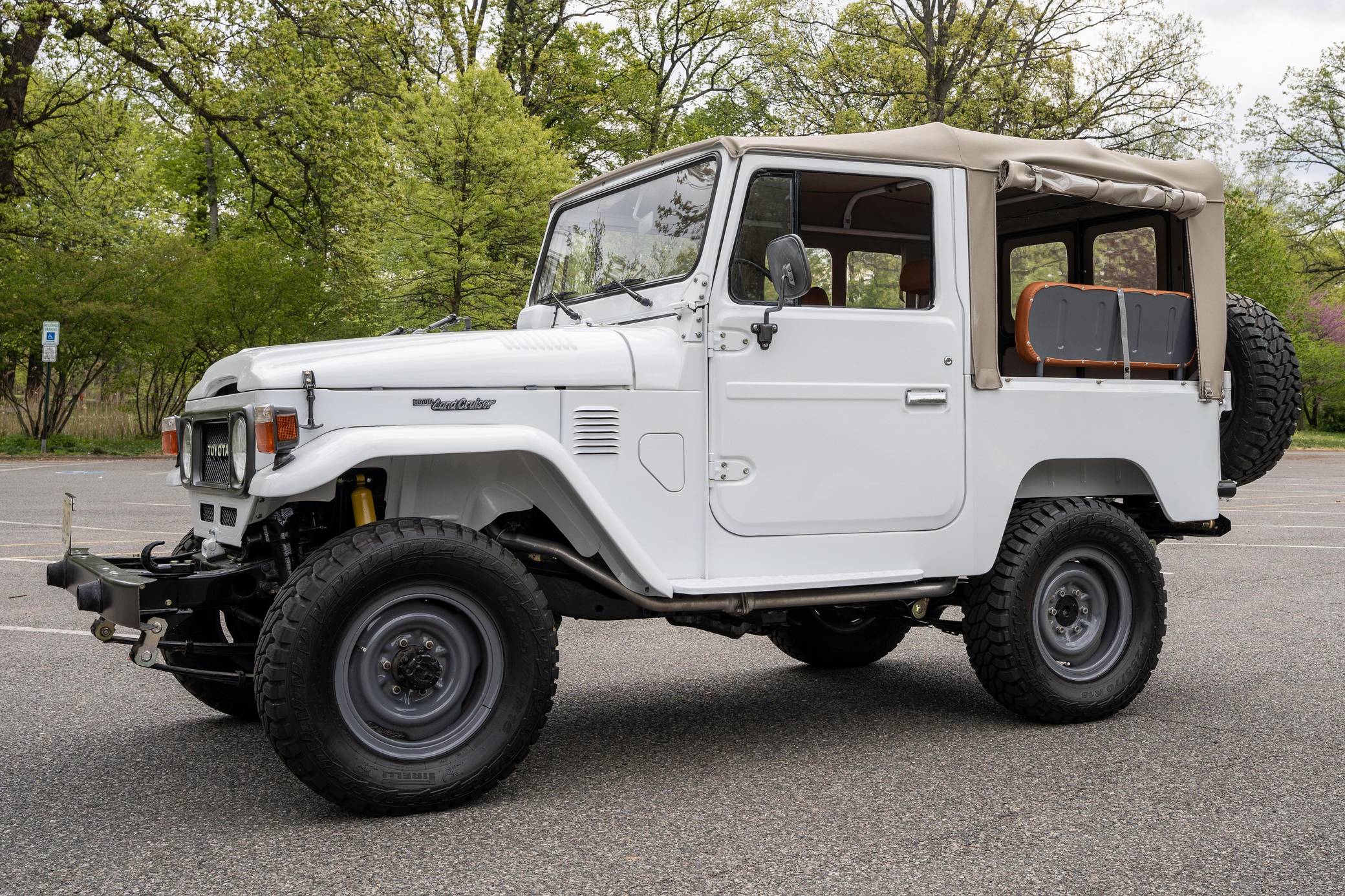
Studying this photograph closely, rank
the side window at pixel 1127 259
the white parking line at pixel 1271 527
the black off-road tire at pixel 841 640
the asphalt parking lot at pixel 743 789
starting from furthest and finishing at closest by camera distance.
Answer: the white parking line at pixel 1271 527 < the black off-road tire at pixel 841 640 < the side window at pixel 1127 259 < the asphalt parking lot at pixel 743 789

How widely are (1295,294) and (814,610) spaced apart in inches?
1538

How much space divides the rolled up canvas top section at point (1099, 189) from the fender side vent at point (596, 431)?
210 cm

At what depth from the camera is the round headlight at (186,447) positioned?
4594mm

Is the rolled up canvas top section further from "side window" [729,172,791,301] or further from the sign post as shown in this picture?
the sign post

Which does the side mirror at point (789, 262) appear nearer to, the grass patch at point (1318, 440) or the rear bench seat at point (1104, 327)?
the rear bench seat at point (1104, 327)

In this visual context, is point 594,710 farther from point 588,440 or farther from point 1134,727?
point 1134,727

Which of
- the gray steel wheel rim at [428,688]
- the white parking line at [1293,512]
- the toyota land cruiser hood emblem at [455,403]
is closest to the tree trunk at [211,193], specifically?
the white parking line at [1293,512]

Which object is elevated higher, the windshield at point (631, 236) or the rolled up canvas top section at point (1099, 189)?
the rolled up canvas top section at point (1099, 189)

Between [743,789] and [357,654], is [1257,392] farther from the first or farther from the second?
[357,654]

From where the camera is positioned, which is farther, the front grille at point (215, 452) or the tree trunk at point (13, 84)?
the tree trunk at point (13, 84)

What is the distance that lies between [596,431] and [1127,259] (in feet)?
10.2

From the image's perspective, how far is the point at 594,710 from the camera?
5488 millimetres

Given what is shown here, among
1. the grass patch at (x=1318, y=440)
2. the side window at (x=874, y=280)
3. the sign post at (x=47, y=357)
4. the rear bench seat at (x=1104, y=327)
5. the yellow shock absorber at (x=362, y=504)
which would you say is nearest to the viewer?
the yellow shock absorber at (x=362, y=504)

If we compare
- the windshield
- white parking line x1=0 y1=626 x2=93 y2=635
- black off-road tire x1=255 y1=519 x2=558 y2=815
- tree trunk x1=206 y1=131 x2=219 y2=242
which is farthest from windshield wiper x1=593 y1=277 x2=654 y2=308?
tree trunk x1=206 y1=131 x2=219 y2=242
